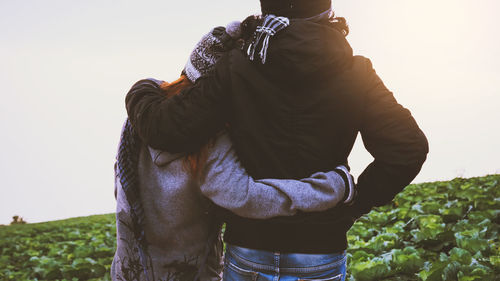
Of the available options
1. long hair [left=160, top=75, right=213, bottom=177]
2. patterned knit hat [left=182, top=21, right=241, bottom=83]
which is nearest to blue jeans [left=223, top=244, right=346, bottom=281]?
long hair [left=160, top=75, right=213, bottom=177]

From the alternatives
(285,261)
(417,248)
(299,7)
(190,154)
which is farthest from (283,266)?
(417,248)

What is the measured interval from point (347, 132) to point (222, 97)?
1.50 feet

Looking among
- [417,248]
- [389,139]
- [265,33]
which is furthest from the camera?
[417,248]

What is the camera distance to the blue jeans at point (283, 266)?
1.39 meters

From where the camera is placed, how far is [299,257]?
1.40 meters

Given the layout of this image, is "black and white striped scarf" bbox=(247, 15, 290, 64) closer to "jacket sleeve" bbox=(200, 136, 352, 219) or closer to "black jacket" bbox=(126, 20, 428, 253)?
"black jacket" bbox=(126, 20, 428, 253)

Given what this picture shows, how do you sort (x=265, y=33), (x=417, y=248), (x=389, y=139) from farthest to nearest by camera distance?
(x=417, y=248) < (x=389, y=139) < (x=265, y=33)

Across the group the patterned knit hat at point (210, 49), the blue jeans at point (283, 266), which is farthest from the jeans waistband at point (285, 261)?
the patterned knit hat at point (210, 49)

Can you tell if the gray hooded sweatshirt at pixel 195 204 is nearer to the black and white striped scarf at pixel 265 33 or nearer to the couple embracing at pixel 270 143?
the couple embracing at pixel 270 143

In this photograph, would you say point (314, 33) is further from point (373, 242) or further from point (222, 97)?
point (373, 242)

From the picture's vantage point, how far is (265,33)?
1314 mm

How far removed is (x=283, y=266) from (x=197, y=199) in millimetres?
397

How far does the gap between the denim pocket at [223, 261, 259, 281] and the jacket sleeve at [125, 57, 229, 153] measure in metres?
0.47

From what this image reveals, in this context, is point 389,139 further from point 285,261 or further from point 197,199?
point 197,199
